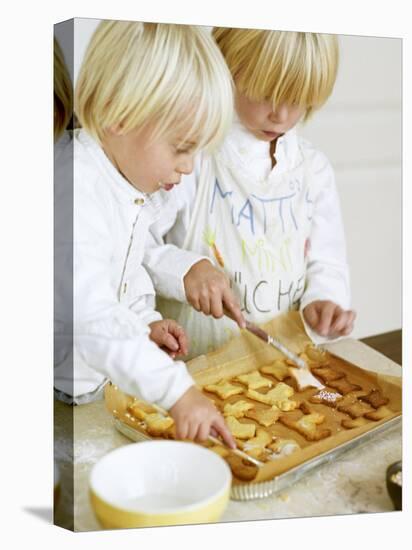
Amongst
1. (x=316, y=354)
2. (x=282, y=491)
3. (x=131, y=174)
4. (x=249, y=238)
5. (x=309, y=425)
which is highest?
(x=131, y=174)

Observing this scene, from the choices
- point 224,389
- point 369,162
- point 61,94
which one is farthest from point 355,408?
point 61,94

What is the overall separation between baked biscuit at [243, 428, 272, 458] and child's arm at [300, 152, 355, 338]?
266 mm

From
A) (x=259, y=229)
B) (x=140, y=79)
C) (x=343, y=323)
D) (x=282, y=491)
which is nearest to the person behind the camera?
(x=140, y=79)

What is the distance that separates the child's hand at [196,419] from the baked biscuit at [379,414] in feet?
1.01

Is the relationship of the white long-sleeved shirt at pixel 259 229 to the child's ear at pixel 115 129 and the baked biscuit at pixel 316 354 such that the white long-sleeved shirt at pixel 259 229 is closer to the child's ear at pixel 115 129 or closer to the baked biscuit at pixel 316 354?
the baked biscuit at pixel 316 354

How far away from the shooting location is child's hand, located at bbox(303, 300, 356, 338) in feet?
7.27

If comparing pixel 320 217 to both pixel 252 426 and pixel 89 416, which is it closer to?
pixel 252 426

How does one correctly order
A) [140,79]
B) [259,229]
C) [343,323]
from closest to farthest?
[140,79], [259,229], [343,323]

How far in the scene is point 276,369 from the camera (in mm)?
2152

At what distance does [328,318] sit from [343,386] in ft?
0.46

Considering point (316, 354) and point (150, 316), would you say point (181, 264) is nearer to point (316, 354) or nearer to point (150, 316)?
point (150, 316)

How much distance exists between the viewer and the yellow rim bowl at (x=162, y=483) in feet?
6.29

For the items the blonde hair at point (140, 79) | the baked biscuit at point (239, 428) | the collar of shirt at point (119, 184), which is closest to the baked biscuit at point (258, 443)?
the baked biscuit at point (239, 428)

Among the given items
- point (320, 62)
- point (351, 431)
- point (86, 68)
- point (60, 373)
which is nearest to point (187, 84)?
point (86, 68)
